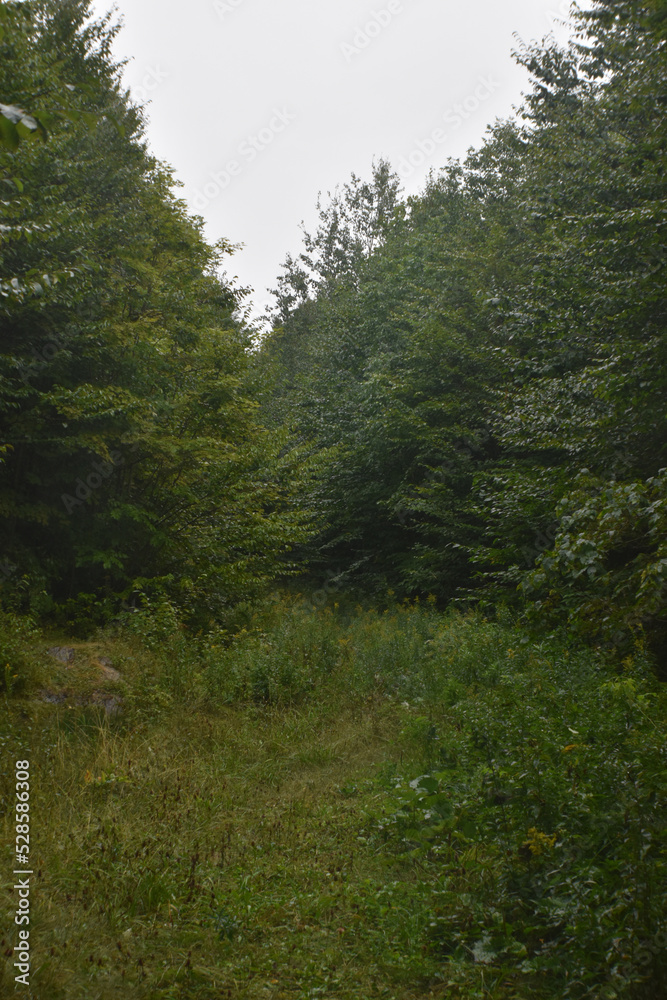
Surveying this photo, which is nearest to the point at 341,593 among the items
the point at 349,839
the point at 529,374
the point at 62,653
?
the point at 529,374

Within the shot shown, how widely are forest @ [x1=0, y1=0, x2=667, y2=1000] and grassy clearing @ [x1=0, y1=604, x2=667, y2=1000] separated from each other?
22 millimetres

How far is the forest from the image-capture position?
3188mm

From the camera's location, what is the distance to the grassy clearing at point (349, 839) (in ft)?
9.59

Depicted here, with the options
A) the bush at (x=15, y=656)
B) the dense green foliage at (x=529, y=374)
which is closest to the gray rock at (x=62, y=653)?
the bush at (x=15, y=656)

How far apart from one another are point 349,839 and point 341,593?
1204 centimetres

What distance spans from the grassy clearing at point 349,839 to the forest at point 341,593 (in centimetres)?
2

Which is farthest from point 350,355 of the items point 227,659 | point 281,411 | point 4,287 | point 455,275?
point 4,287

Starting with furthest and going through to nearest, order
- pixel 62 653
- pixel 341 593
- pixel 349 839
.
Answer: pixel 341 593 → pixel 62 653 → pixel 349 839

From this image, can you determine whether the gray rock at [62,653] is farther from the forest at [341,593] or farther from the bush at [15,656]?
the bush at [15,656]

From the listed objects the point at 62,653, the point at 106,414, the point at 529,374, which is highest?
the point at 529,374

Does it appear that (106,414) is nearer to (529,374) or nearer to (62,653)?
(62,653)

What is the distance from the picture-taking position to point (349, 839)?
440 cm

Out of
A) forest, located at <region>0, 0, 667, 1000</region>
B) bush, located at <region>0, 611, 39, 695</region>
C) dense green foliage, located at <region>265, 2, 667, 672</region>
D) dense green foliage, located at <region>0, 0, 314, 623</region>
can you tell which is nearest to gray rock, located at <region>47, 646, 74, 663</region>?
forest, located at <region>0, 0, 667, 1000</region>

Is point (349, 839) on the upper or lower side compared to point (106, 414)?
lower
